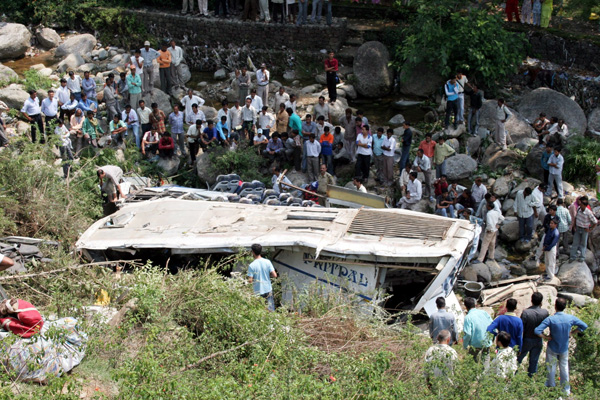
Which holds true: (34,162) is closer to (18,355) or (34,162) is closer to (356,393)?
(18,355)

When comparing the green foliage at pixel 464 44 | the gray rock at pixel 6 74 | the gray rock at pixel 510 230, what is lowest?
the gray rock at pixel 510 230

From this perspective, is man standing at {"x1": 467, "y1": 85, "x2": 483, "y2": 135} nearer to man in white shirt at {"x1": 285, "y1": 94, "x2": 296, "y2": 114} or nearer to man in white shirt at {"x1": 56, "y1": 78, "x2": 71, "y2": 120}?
man in white shirt at {"x1": 285, "y1": 94, "x2": 296, "y2": 114}

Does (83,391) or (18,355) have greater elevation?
(18,355)

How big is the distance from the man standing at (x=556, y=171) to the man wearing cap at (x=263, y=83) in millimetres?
7111

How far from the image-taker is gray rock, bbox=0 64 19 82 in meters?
19.6

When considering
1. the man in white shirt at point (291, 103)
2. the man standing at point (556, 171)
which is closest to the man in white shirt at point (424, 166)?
the man standing at point (556, 171)

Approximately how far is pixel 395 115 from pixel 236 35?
606cm

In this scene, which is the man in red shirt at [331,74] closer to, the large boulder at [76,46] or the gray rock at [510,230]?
the gray rock at [510,230]

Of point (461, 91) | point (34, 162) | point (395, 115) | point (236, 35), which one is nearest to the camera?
point (34, 162)

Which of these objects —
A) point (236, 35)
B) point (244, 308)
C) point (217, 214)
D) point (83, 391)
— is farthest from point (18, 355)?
point (236, 35)

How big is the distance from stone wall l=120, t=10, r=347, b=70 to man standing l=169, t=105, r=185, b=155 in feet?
16.2

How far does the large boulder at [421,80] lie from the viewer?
18109 millimetres

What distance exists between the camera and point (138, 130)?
16.5 metres

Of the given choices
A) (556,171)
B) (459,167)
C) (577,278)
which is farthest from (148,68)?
(577,278)
